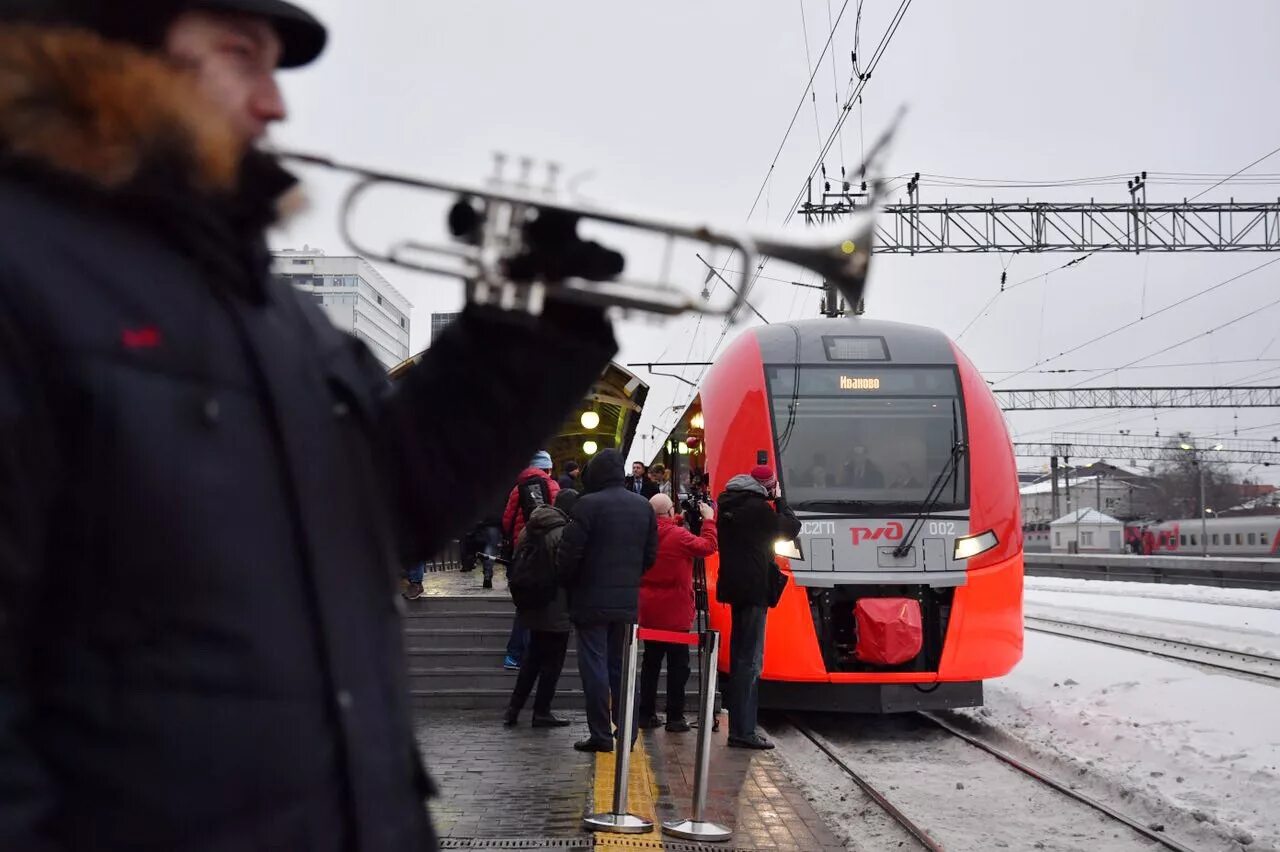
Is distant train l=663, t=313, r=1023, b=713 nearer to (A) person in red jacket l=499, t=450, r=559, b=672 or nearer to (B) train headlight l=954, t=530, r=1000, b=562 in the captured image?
(B) train headlight l=954, t=530, r=1000, b=562

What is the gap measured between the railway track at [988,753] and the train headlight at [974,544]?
55.0 inches

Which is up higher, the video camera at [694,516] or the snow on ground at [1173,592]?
the video camera at [694,516]

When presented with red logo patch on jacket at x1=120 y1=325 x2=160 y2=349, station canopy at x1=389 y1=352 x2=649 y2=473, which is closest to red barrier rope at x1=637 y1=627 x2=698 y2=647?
station canopy at x1=389 y1=352 x2=649 y2=473

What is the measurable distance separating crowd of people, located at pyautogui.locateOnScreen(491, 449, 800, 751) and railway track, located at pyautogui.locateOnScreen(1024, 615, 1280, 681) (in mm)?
5830

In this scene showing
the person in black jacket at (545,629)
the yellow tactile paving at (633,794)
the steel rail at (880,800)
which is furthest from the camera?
the person in black jacket at (545,629)

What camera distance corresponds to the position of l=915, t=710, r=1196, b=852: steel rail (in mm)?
5980

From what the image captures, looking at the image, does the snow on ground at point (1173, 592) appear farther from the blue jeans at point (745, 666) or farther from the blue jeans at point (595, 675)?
the blue jeans at point (595, 675)

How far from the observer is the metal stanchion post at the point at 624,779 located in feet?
19.0

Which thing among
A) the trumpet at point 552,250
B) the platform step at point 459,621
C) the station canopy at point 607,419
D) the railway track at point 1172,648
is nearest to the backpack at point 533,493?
the platform step at point 459,621

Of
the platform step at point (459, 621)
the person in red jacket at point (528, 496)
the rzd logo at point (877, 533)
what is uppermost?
the person in red jacket at point (528, 496)

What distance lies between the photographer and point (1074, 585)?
94.8ft

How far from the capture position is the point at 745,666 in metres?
8.44

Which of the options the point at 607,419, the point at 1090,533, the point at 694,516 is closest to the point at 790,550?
the point at 694,516

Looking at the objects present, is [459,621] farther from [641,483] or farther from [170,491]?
[170,491]
